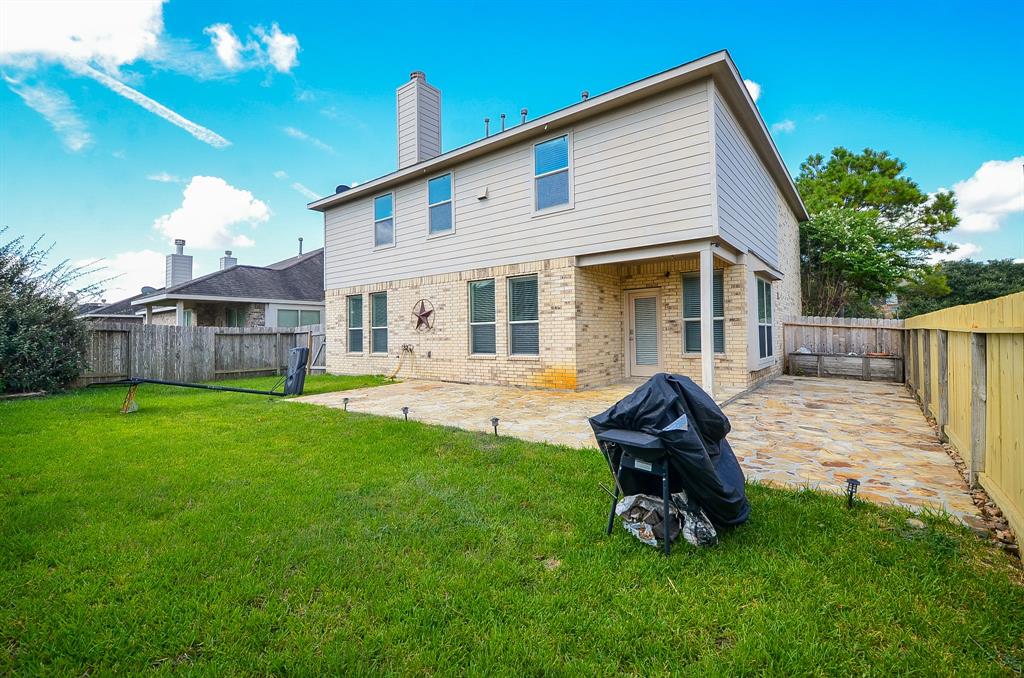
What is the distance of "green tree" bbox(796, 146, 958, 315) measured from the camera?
52.3ft

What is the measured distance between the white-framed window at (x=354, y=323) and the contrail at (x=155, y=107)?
6580mm

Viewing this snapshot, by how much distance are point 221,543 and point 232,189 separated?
22.7m

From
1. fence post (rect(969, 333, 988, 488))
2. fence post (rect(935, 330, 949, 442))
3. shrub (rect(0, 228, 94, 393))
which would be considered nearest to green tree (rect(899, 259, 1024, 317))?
fence post (rect(935, 330, 949, 442))

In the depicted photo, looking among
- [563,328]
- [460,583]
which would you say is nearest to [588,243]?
[563,328]

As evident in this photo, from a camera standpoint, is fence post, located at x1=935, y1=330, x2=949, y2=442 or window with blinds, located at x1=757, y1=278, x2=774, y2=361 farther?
window with blinds, located at x1=757, y1=278, x2=774, y2=361

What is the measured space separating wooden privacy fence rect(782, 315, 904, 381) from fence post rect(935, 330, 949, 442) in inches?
236

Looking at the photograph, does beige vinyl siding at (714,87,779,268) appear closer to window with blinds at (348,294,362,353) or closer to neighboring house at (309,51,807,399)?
neighboring house at (309,51,807,399)

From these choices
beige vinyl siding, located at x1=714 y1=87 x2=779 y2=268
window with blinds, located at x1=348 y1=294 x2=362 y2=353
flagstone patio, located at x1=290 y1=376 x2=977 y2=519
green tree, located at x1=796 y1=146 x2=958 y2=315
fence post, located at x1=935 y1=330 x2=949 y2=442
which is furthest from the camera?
green tree, located at x1=796 y1=146 x2=958 y2=315

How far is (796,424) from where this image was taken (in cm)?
569

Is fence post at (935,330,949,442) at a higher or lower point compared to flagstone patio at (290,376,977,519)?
higher

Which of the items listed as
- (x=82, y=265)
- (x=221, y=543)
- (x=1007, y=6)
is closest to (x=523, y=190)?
(x=221, y=543)

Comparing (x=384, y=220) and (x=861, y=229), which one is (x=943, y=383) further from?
(x=861, y=229)

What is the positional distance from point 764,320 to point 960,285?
22.5 m

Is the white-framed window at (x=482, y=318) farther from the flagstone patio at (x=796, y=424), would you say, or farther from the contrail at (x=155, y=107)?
the contrail at (x=155, y=107)
